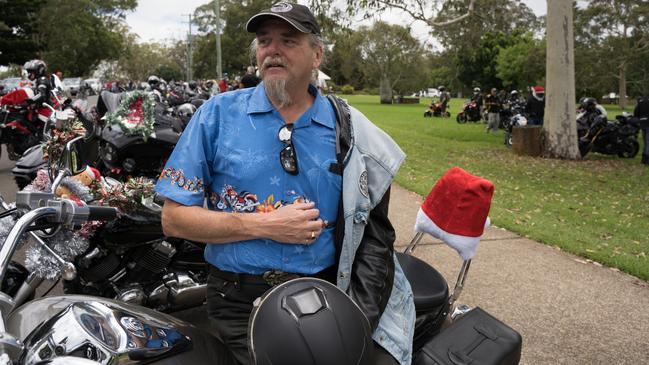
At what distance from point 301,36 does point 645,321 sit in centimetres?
340

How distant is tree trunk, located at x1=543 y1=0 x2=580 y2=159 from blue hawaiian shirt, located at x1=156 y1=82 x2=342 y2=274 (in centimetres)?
1208

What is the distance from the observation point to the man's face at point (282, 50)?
220 centimetres

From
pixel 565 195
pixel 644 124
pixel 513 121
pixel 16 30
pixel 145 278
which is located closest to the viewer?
pixel 145 278

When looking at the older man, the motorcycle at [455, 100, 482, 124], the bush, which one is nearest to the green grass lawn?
the older man

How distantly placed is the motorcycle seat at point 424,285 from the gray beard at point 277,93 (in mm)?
973

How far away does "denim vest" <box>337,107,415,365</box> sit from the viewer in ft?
6.96

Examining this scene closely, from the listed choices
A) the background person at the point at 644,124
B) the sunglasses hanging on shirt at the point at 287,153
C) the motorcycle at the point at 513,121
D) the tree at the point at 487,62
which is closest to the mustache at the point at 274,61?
the sunglasses hanging on shirt at the point at 287,153

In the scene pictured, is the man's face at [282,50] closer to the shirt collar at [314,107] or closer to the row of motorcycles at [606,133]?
the shirt collar at [314,107]

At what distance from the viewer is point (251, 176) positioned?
2.09 m

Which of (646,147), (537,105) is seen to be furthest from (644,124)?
(537,105)

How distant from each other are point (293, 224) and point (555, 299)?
3.23m

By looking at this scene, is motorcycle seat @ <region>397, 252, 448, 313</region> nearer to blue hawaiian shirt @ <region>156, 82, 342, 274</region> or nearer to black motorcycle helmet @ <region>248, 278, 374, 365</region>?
blue hawaiian shirt @ <region>156, 82, 342, 274</region>

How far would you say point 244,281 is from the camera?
2.09m

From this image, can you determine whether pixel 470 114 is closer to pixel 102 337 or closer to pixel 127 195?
pixel 127 195
